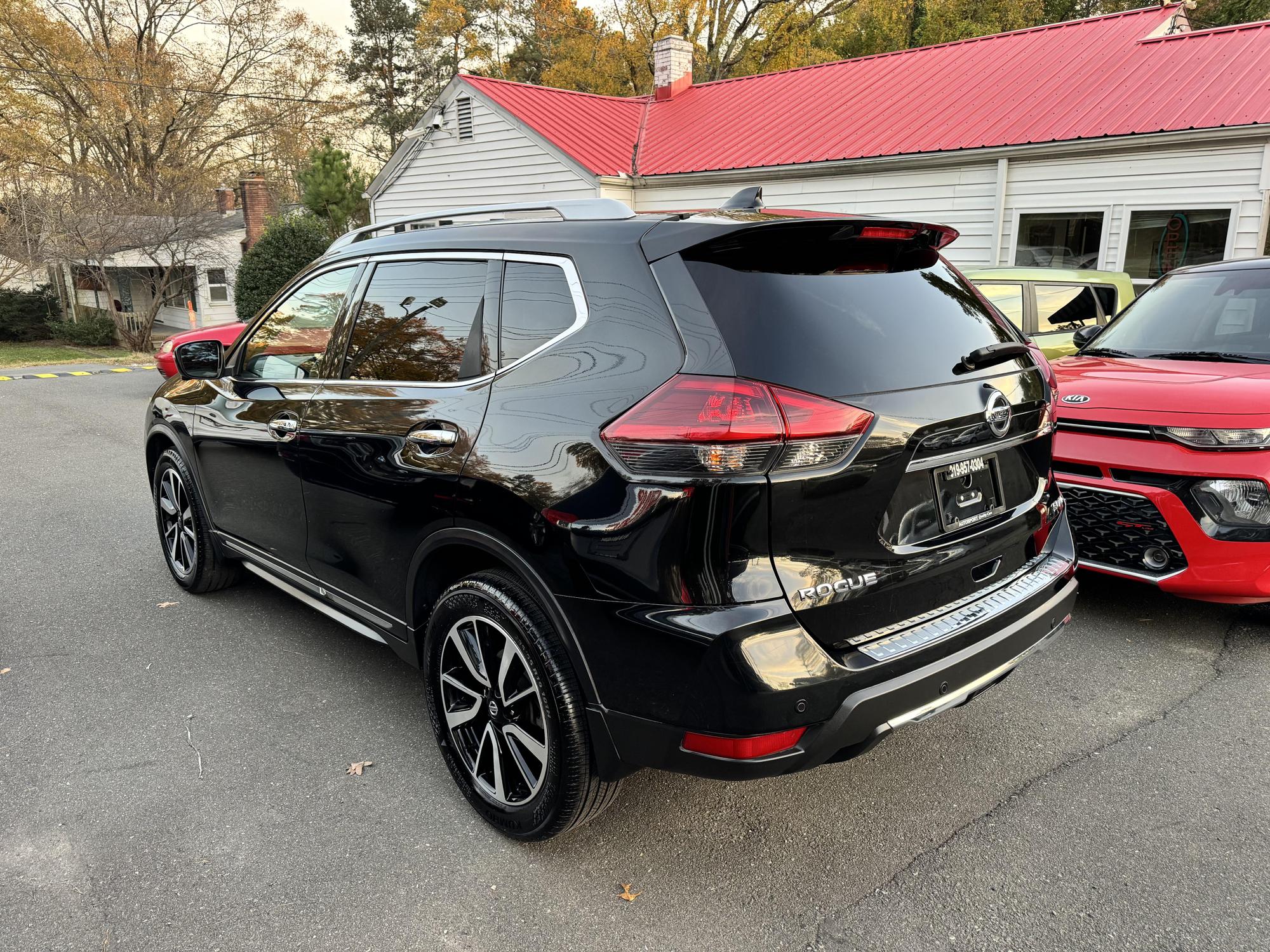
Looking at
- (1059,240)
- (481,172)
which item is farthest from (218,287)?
(1059,240)

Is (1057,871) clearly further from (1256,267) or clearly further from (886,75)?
(886,75)

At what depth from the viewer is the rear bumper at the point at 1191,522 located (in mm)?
3830

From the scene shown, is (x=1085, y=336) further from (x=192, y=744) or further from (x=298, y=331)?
(x=192, y=744)

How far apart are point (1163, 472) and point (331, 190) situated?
29489mm

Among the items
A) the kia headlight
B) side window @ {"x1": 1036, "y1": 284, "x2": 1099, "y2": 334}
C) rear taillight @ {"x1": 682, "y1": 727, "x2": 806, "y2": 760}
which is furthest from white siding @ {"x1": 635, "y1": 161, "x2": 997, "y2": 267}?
rear taillight @ {"x1": 682, "y1": 727, "x2": 806, "y2": 760}

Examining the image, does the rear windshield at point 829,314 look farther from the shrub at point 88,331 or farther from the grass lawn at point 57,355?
the shrub at point 88,331

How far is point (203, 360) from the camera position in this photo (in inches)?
168

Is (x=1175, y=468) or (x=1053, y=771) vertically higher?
(x=1175, y=468)

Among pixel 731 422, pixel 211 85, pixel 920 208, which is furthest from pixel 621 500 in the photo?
pixel 211 85

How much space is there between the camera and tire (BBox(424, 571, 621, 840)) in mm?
2490

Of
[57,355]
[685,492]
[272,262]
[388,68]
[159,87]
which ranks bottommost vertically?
[57,355]

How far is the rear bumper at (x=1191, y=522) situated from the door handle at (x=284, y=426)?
3482mm

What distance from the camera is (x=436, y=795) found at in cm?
305

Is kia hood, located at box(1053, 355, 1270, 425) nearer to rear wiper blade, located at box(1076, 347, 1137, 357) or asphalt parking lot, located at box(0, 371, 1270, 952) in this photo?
rear wiper blade, located at box(1076, 347, 1137, 357)
